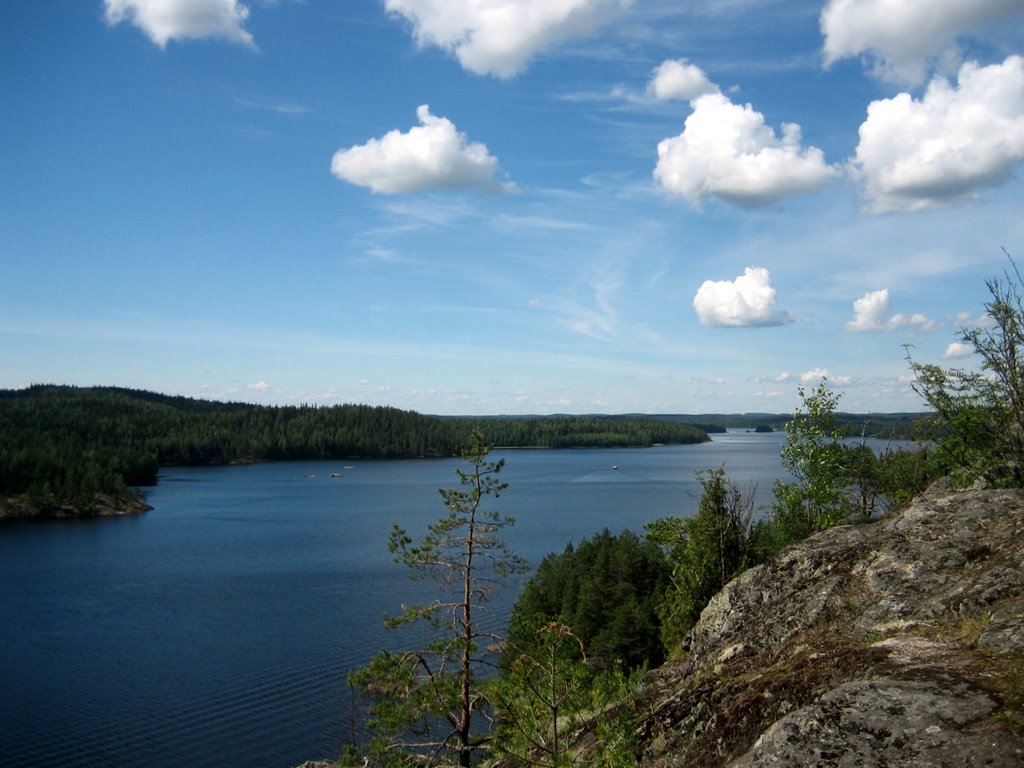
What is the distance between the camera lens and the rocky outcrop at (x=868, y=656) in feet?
15.8

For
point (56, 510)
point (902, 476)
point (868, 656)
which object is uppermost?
point (868, 656)

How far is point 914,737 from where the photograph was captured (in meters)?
4.71

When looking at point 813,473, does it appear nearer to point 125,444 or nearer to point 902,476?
point 902,476

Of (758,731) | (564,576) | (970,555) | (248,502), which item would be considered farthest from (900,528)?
(248,502)

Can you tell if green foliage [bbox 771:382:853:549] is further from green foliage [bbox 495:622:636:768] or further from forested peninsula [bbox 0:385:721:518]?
forested peninsula [bbox 0:385:721:518]

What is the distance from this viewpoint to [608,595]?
38.2 metres

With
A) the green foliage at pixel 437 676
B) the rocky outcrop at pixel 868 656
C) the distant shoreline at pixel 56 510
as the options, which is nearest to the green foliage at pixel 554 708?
the rocky outcrop at pixel 868 656

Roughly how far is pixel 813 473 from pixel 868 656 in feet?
56.7

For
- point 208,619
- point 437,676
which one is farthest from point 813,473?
point 208,619

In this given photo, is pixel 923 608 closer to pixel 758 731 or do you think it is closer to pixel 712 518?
pixel 758 731

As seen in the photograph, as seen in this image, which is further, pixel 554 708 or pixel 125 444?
pixel 125 444

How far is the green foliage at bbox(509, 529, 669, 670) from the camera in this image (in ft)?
113

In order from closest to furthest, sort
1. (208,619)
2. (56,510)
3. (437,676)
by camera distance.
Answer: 1. (437,676)
2. (208,619)
3. (56,510)

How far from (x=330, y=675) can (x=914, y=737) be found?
3266cm
